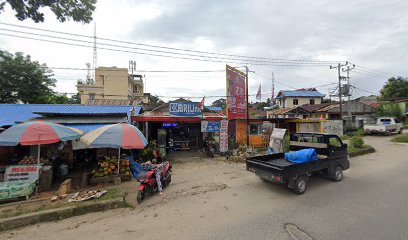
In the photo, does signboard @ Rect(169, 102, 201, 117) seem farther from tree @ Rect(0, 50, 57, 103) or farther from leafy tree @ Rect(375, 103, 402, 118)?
leafy tree @ Rect(375, 103, 402, 118)

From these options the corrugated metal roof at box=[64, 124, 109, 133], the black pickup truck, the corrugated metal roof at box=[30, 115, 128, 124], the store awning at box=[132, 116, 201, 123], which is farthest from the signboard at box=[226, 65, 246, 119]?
the corrugated metal roof at box=[64, 124, 109, 133]

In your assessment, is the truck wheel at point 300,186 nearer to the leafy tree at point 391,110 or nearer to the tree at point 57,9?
the tree at point 57,9

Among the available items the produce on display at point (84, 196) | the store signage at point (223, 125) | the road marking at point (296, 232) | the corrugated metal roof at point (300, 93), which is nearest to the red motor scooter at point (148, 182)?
the produce on display at point (84, 196)

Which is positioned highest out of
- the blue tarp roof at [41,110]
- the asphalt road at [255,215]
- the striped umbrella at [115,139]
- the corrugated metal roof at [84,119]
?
the blue tarp roof at [41,110]

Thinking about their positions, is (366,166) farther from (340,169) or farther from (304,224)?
(304,224)

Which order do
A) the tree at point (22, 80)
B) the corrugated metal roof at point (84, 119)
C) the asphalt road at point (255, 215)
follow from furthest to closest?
the tree at point (22, 80) → the corrugated metal roof at point (84, 119) → the asphalt road at point (255, 215)

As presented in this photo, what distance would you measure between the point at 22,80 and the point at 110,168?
18578 millimetres

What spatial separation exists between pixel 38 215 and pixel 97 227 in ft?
5.21

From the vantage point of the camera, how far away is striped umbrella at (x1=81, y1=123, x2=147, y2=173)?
6222 mm

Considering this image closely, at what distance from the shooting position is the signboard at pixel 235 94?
13367 millimetres

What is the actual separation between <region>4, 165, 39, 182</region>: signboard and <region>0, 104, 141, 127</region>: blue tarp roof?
12.0 ft

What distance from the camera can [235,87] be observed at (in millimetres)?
13984

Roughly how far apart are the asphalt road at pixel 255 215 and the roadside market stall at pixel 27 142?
195 centimetres

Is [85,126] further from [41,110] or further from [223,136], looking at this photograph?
[223,136]
